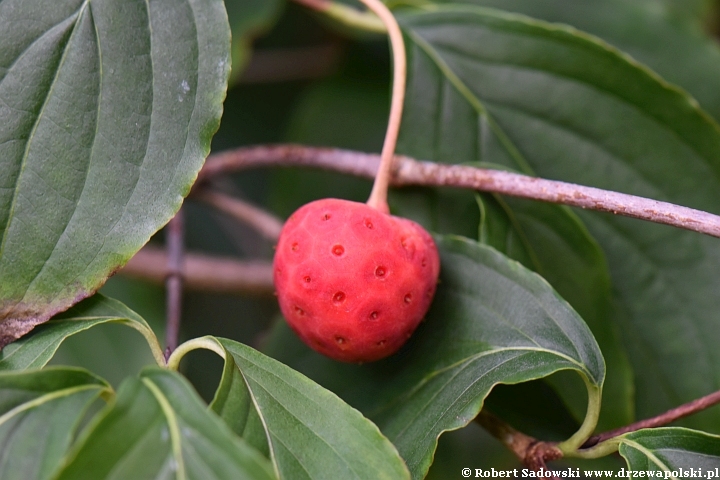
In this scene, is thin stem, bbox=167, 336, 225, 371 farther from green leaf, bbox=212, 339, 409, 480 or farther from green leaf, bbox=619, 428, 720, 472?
green leaf, bbox=619, 428, 720, 472

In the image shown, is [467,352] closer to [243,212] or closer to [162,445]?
[162,445]

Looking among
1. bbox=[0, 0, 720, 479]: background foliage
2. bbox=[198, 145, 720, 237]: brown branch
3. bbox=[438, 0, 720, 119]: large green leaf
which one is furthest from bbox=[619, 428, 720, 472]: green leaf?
bbox=[438, 0, 720, 119]: large green leaf

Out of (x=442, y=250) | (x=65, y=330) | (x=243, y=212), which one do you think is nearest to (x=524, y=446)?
(x=442, y=250)

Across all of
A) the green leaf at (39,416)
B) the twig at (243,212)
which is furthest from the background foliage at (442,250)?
the twig at (243,212)

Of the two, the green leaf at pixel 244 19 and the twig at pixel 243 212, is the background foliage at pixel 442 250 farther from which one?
the twig at pixel 243 212

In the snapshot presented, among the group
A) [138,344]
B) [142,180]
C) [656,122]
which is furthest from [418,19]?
[138,344]
